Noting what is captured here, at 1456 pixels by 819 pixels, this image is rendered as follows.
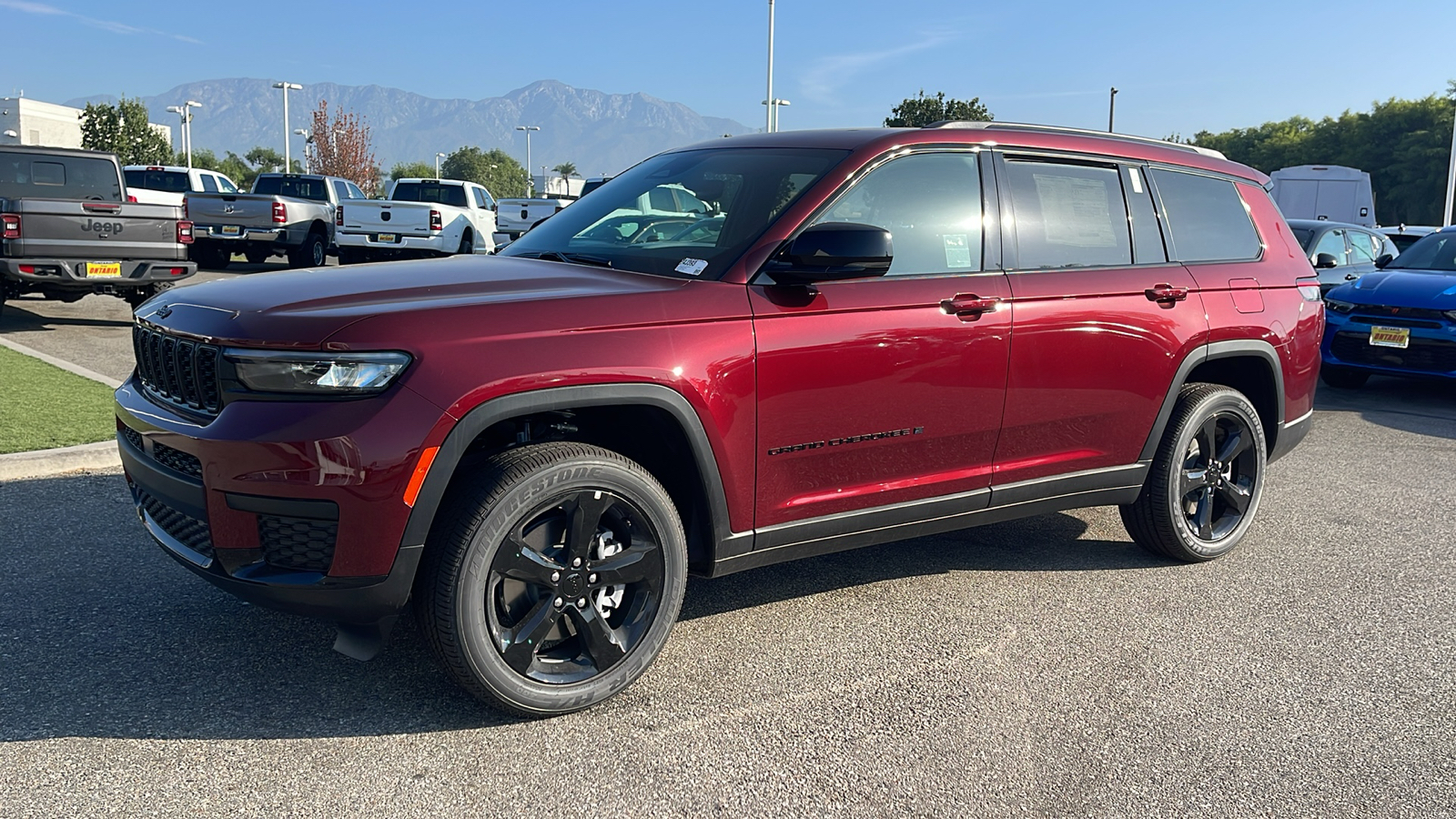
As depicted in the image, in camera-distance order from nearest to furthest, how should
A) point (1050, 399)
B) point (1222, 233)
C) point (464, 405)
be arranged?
point (464, 405) < point (1050, 399) < point (1222, 233)

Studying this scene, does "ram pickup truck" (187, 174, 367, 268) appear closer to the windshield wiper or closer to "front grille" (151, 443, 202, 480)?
the windshield wiper

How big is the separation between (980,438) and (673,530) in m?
1.34

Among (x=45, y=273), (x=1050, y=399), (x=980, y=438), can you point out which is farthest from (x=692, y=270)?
(x=45, y=273)

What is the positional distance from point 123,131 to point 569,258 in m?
61.1

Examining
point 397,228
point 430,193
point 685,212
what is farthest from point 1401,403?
point 430,193

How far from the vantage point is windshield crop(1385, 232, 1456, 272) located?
35.3ft

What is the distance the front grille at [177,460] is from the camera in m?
3.18

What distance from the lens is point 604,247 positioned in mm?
4215

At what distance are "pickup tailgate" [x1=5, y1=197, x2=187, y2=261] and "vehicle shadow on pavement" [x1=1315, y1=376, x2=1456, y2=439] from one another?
37.8 ft

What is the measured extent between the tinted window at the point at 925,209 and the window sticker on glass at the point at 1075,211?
0.39 m

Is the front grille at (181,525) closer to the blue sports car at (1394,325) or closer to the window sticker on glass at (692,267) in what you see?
the window sticker on glass at (692,267)

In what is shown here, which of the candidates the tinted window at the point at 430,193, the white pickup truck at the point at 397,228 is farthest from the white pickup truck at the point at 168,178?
the white pickup truck at the point at 397,228

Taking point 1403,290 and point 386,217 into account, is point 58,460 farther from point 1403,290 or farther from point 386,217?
point 386,217

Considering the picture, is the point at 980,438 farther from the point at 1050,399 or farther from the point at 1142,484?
the point at 1142,484
